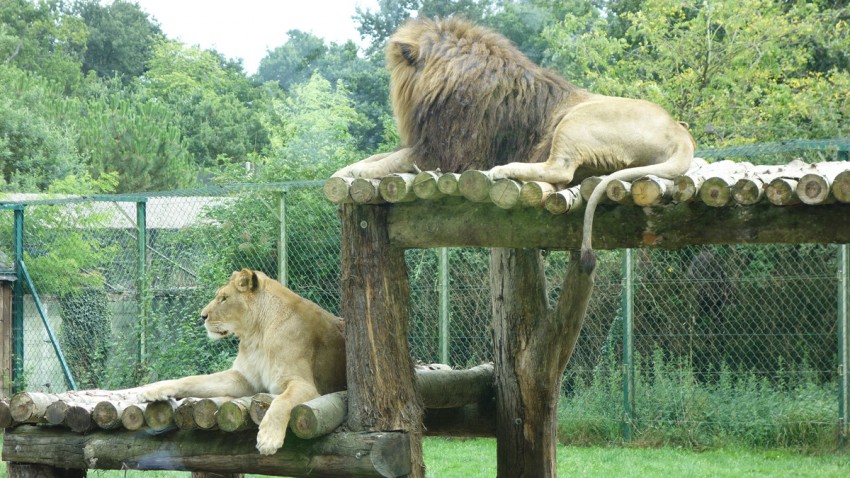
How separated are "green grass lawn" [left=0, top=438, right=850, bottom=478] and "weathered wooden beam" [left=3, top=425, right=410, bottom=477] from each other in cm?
301

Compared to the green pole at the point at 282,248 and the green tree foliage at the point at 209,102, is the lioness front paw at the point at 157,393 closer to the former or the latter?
the green pole at the point at 282,248

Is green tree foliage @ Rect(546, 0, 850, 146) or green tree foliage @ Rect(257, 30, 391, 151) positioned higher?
green tree foliage @ Rect(257, 30, 391, 151)

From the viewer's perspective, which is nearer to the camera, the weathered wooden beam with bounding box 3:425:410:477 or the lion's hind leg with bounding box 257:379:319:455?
the lion's hind leg with bounding box 257:379:319:455

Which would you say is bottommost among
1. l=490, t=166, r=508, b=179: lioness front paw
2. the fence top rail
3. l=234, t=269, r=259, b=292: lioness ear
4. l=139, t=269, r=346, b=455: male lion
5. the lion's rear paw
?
the lion's rear paw

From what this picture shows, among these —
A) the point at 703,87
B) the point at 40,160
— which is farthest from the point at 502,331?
the point at 40,160

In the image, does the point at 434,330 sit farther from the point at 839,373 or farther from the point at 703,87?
the point at 703,87

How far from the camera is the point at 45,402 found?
477cm

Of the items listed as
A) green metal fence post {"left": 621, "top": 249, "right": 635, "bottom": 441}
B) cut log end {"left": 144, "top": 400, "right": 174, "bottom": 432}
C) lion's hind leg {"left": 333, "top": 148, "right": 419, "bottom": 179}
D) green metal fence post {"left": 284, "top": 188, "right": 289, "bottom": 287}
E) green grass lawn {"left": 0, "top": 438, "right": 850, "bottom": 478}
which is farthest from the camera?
green metal fence post {"left": 284, "top": 188, "right": 289, "bottom": 287}

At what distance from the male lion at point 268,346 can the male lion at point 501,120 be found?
2.41 feet

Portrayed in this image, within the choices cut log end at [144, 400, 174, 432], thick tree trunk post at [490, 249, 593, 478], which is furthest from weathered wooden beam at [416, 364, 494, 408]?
cut log end at [144, 400, 174, 432]

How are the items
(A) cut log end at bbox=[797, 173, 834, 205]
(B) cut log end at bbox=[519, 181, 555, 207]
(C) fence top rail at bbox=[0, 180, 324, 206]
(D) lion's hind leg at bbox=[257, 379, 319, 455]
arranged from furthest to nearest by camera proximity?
(C) fence top rail at bbox=[0, 180, 324, 206] < (D) lion's hind leg at bbox=[257, 379, 319, 455] < (B) cut log end at bbox=[519, 181, 555, 207] < (A) cut log end at bbox=[797, 173, 834, 205]

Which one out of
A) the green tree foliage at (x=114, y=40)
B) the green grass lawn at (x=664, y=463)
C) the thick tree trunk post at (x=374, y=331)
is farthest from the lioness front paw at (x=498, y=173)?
the green tree foliage at (x=114, y=40)

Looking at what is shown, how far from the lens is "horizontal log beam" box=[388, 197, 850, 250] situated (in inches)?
143

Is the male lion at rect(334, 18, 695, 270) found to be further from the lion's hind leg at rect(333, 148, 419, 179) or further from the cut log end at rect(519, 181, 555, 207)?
the cut log end at rect(519, 181, 555, 207)
